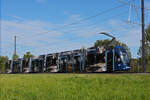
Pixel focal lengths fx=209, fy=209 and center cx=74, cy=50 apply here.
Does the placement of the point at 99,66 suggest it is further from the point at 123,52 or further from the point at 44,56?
the point at 44,56

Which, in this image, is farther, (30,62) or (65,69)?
(30,62)

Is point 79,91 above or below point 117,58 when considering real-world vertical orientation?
below

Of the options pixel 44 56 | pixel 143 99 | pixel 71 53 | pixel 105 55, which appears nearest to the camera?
pixel 143 99

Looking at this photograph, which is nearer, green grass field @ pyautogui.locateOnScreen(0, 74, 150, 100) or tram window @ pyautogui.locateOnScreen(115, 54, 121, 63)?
green grass field @ pyautogui.locateOnScreen(0, 74, 150, 100)

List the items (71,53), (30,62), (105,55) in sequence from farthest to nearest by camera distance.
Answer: (30,62), (71,53), (105,55)

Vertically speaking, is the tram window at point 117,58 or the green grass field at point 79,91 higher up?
the tram window at point 117,58

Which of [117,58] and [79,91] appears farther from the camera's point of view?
[117,58]

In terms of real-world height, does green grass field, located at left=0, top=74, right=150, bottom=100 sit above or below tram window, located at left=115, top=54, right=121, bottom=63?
below

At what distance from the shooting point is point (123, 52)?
20.2 m

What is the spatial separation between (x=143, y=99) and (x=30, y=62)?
1095 inches

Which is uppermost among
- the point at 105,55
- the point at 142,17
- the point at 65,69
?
the point at 142,17

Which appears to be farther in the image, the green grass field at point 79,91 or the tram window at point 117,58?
the tram window at point 117,58

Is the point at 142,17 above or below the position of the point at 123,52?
above

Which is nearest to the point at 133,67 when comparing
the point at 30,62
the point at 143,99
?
the point at 30,62
